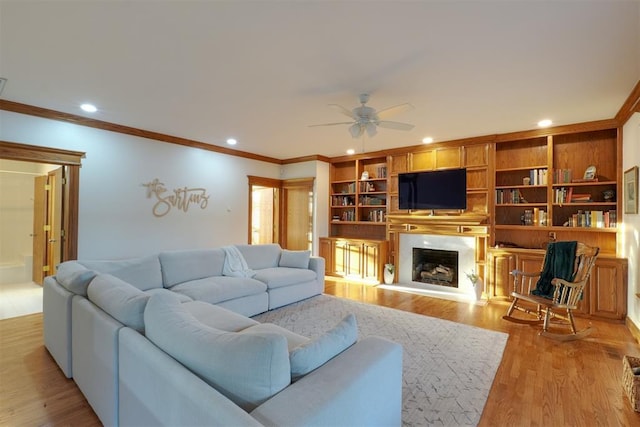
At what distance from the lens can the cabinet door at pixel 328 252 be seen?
6.58 metres

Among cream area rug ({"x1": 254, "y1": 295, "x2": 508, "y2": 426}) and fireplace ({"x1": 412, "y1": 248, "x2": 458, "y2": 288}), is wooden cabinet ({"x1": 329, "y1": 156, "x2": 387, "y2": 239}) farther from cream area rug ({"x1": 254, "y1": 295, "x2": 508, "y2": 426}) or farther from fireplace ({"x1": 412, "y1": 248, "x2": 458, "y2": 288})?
cream area rug ({"x1": 254, "y1": 295, "x2": 508, "y2": 426})

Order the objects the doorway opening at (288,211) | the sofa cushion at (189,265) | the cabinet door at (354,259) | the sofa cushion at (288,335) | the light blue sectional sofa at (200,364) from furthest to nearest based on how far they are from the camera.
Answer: the doorway opening at (288,211), the cabinet door at (354,259), the sofa cushion at (189,265), the sofa cushion at (288,335), the light blue sectional sofa at (200,364)

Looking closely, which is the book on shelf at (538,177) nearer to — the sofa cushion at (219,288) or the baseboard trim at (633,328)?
the baseboard trim at (633,328)

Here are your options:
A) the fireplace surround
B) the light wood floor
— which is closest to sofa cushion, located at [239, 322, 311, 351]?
the light wood floor

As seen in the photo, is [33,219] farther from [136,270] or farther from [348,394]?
[348,394]

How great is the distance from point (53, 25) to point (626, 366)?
15.9ft

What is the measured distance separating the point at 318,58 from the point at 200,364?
2.34 metres

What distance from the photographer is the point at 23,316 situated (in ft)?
12.6

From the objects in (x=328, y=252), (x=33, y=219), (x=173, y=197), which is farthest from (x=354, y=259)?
(x=33, y=219)

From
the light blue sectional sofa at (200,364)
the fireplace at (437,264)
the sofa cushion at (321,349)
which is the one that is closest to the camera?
the light blue sectional sofa at (200,364)

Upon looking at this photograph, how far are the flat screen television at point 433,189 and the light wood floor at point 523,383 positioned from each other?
2162 mm

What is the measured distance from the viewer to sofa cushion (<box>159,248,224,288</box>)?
3.68m

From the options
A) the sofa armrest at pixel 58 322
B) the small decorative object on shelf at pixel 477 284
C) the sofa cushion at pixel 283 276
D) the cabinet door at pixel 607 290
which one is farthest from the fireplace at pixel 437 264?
the sofa armrest at pixel 58 322

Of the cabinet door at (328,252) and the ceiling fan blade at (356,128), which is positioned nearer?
the ceiling fan blade at (356,128)
